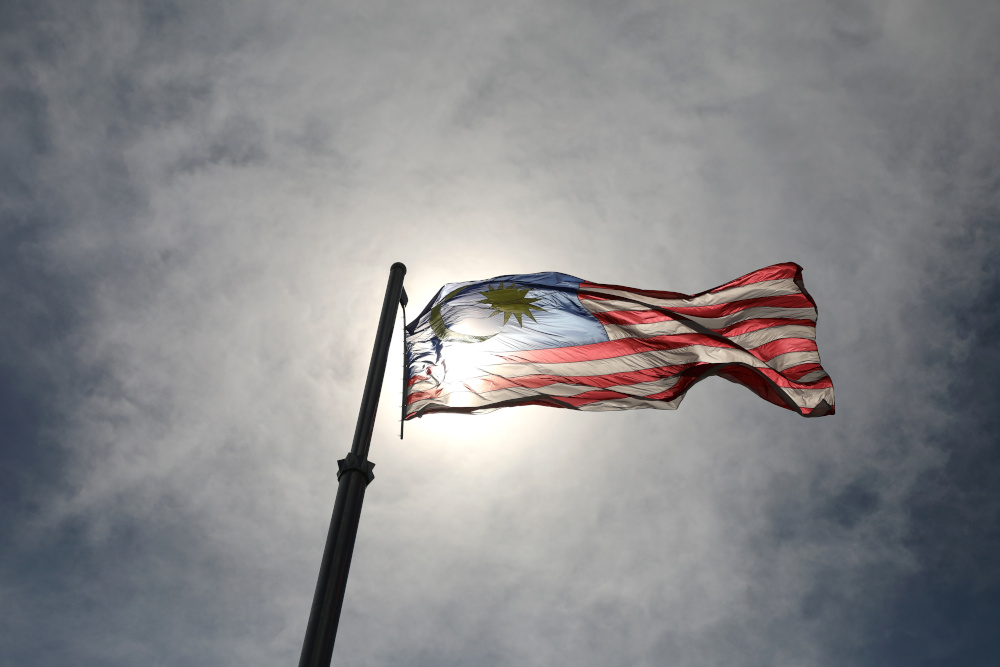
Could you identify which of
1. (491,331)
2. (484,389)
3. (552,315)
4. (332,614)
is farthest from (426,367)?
(332,614)

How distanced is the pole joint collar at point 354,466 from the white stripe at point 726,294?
24.3 ft

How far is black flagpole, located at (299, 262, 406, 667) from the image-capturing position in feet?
22.6

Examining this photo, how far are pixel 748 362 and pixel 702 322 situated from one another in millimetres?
1169

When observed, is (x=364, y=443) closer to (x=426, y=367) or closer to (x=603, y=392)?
(x=426, y=367)

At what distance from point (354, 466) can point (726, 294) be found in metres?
9.16

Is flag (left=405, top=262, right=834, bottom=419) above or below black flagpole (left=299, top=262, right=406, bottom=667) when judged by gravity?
above

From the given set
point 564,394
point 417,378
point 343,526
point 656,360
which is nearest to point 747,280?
point 656,360

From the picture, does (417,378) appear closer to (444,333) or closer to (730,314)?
(444,333)

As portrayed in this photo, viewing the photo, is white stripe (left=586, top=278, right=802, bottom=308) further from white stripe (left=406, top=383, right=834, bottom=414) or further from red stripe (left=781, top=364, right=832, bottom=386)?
white stripe (left=406, top=383, right=834, bottom=414)

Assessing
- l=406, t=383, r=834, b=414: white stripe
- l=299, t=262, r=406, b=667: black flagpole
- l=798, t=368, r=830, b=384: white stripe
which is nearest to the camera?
l=299, t=262, r=406, b=667: black flagpole

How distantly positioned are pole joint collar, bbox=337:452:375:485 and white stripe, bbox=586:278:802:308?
24.3 feet

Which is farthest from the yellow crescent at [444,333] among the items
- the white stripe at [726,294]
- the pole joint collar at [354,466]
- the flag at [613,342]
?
the pole joint collar at [354,466]

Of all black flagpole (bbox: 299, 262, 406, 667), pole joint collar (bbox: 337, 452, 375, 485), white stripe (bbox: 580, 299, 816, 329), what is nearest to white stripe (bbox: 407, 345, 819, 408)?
white stripe (bbox: 580, 299, 816, 329)

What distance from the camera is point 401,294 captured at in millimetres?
10602
